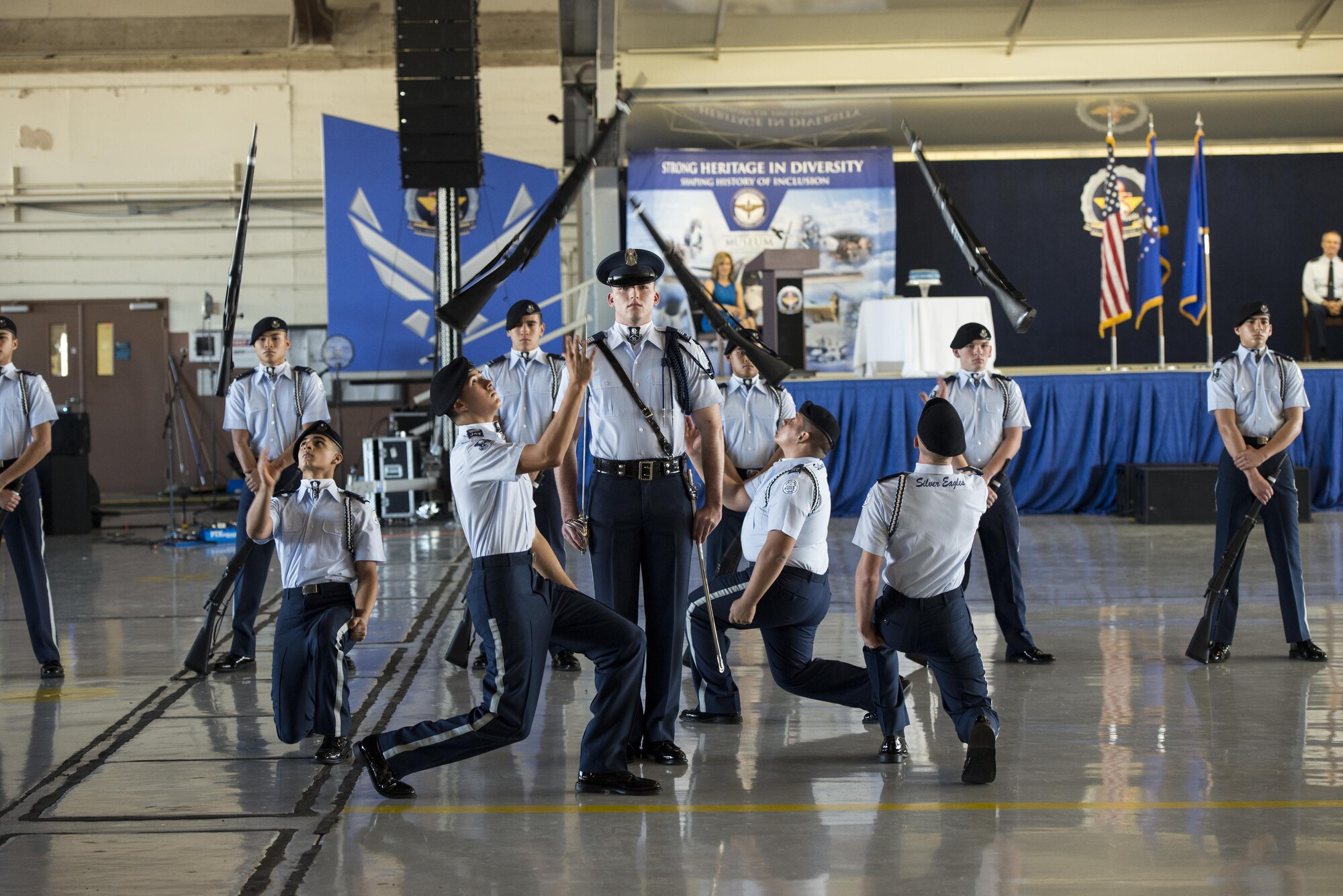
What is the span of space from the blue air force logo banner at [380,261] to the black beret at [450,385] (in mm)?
12393

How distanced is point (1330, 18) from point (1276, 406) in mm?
14673

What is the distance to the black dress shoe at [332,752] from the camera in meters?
4.88

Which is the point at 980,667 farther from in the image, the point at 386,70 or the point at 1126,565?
the point at 386,70

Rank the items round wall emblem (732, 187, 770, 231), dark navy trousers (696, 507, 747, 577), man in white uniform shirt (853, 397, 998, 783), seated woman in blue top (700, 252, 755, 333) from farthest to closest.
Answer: round wall emblem (732, 187, 770, 231) < seated woman in blue top (700, 252, 755, 333) < dark navy trousers (696, 507, 747, 577) < man in white uniform shirt (853, 397, 998, 783)

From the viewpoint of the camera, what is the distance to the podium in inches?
513

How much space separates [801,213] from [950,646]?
13923 mm

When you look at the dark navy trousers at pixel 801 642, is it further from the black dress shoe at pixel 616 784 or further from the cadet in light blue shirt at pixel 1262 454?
the cadet in light blue shirt at pixel 1262 454

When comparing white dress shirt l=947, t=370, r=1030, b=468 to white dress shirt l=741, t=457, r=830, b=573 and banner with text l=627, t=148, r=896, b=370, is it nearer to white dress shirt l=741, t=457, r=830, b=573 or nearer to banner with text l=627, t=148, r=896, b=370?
white dress shirt l=741, t=457, r=830, b=573

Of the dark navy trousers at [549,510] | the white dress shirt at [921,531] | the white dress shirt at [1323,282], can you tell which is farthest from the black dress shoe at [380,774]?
the white dress shirt at [1323,282]

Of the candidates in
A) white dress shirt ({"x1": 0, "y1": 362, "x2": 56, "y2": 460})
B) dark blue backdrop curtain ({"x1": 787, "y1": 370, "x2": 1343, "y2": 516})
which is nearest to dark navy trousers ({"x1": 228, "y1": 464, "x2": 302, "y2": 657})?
white dress shirt ({"x1": 0, "y1": 362, "x2": 56, "y2": 460})

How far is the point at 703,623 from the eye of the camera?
5.42 meters

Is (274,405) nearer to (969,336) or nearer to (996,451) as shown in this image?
(969,336)

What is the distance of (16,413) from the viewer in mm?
6551

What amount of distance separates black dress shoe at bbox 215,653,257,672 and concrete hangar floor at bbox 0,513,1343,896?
14 centimetres
